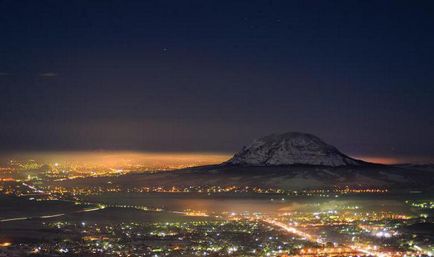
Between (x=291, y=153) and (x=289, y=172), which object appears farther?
(x=291, y=153)

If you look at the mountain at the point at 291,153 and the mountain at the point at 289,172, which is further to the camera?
the mountain at the point at 291,153

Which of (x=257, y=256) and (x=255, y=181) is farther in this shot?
(x=255, y=181)

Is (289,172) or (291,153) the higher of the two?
(291,153)

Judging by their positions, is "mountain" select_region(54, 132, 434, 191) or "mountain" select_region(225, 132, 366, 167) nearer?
"mountain" select_region(54, 132, 434, 191)

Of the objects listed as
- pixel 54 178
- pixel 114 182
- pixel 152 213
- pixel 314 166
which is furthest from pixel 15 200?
pixel 314 166

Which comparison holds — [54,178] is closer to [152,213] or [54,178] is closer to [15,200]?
[15,200]

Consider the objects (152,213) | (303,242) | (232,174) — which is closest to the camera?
(303,242)

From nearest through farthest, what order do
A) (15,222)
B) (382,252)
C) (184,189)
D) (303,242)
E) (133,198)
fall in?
1. (382,252)
2. (303,242)
3. (15,222)
4. (133,198)
5. (184,189)
